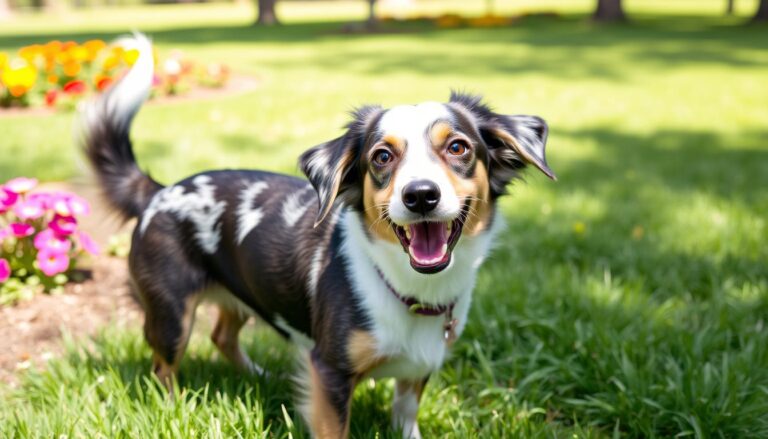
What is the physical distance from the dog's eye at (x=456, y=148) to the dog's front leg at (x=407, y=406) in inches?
37.3

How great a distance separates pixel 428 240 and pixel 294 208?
761 mm

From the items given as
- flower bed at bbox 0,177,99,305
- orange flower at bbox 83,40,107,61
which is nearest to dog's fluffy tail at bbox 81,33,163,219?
flower bed at bbox 0,177,99,305

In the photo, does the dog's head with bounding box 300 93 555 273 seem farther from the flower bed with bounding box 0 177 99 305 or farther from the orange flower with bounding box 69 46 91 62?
the orange flower with bounding box 69 46 91 62

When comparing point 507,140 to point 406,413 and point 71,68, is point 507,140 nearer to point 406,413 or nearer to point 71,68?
point 406,413

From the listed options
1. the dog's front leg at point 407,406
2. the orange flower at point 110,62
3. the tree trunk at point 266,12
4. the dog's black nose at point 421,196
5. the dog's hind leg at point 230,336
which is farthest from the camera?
the tree trunk at point 266,12

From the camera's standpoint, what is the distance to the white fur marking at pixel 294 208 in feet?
9.05

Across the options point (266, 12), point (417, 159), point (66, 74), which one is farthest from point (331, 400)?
point (266, 12)

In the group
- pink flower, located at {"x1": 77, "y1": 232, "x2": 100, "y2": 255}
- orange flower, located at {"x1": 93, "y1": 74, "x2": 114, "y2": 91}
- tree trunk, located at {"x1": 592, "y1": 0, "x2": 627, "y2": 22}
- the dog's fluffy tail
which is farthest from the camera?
tree trunk, located at {"x1": 592, "y1": 0, "x2": 627, "y2": 22}

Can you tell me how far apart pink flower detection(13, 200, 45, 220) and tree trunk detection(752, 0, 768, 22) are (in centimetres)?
2695

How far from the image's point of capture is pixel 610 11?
2573cm

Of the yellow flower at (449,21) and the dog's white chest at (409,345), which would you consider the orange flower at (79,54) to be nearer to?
the dog's white chest at (409,345)

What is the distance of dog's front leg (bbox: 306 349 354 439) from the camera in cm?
241

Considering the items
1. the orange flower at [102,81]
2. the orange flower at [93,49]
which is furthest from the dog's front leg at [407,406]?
the orange flower at [93,49]

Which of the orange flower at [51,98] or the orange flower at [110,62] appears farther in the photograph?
the orange flower at [110,62]
